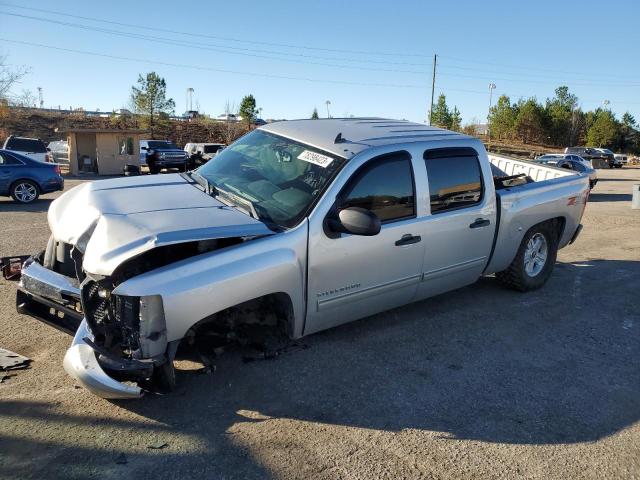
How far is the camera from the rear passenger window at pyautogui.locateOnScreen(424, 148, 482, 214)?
4.45 meters

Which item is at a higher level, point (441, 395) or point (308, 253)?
point (308, 253)

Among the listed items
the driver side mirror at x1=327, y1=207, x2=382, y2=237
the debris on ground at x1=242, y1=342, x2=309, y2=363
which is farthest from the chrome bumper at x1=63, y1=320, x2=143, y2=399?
the driver side mirror at x1=327, y1=207, x2=382, y2=237

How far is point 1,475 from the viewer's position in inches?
99.6

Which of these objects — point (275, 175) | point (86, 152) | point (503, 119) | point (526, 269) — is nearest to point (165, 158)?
point (86, 152)

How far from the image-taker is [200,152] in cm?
2781

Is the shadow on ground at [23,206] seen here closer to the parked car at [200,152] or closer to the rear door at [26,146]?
the rear door at [26,146]

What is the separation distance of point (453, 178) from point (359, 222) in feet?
5.20

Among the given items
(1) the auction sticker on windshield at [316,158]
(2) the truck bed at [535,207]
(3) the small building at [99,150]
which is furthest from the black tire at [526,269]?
(3) the small building at [99,150]

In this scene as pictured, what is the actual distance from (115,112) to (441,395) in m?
55.4

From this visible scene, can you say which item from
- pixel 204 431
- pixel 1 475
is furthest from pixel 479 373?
pixel 1 475

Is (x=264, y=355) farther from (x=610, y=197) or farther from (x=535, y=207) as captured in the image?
(x=610, y=197)

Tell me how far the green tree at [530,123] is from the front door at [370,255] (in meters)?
67.8

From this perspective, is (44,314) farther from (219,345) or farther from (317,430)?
(317,430)

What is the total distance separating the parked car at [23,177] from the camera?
12672mm
